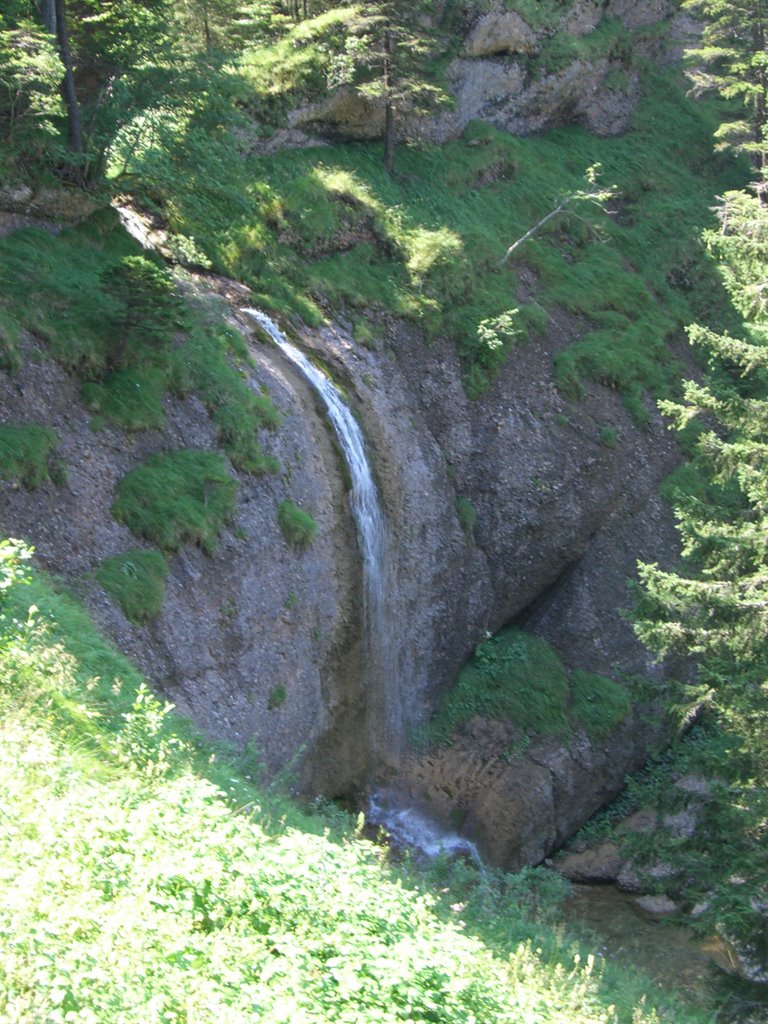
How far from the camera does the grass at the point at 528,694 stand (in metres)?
21.1

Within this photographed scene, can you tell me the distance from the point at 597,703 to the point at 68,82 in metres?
15.4

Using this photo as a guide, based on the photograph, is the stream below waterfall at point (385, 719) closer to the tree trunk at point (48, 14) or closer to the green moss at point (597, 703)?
the green moss at point (597, 703)

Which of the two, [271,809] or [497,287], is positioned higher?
[497,287]

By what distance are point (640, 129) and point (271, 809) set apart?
30003 millimetres

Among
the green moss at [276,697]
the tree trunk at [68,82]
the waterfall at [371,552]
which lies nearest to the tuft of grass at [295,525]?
the waterfall at [371,552]

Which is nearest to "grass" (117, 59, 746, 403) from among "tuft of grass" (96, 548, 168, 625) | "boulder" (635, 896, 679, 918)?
"tuft of grass" (96, 548, 168, 625)

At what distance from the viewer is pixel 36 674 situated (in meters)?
8.84

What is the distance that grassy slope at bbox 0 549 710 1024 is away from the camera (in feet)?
16.8

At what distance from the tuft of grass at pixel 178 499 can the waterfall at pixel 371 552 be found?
311cm

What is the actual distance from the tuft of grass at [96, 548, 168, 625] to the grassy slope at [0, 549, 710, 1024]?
4.84 meters

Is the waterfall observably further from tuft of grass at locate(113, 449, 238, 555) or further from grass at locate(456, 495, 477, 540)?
tuft of grass at locate(113, 449, 238, 555)

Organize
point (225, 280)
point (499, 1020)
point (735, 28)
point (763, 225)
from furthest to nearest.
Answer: point (735, 28) → point (225, 280) → point (763, 225) → point (499, 1020)

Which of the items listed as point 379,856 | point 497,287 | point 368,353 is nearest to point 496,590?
point 368,353

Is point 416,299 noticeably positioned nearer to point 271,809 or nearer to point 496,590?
point 496,590
